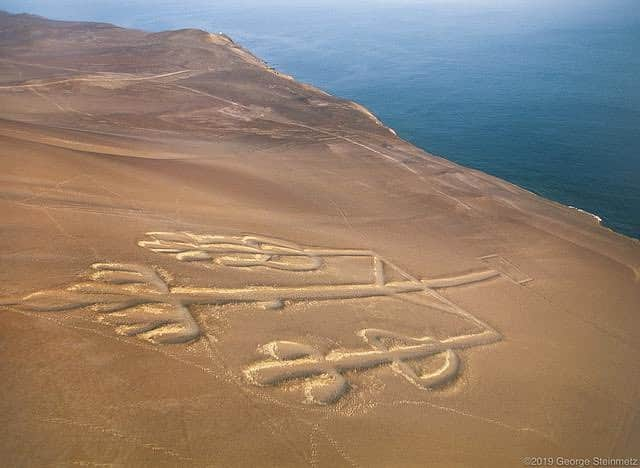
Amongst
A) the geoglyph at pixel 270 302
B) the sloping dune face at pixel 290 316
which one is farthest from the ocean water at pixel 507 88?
the geoglyph at pixel 270 302

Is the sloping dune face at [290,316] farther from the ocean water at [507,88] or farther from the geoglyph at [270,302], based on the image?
the ocean water at [507,88]

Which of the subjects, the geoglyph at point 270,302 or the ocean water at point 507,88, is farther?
the ocean water at point 507,88

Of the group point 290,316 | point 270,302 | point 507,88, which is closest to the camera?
point 290,316

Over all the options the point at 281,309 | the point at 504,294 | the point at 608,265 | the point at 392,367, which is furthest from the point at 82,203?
the point at 608,265

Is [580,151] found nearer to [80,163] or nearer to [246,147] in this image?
[246,147]

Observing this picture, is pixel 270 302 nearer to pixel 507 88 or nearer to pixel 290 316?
pixel 290 316

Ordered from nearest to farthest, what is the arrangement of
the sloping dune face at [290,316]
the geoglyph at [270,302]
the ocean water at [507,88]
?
the sloping dune face at [290,316], the geoglyph at [270,302], the ocean water at [507,88]

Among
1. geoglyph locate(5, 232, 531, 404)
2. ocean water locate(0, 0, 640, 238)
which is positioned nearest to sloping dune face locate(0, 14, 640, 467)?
geoglyph locate(5, 232, 531, 404)

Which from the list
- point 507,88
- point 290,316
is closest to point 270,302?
point 290,316
